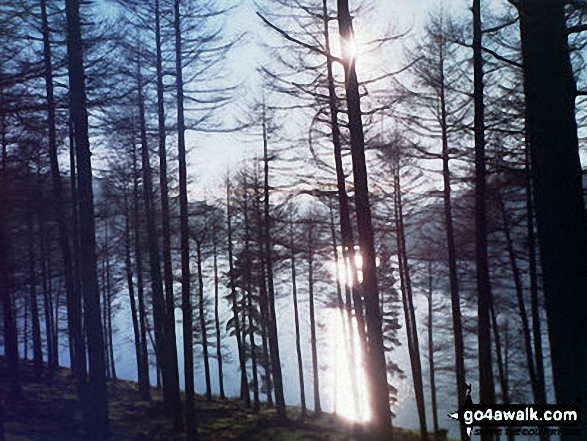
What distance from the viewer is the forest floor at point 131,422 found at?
10.5 meters

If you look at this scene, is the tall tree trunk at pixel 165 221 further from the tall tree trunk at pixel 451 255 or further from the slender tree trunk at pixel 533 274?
the slender tree trunk at pixel 533 274

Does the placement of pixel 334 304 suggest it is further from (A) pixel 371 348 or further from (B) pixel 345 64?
(B) pixel 345 64

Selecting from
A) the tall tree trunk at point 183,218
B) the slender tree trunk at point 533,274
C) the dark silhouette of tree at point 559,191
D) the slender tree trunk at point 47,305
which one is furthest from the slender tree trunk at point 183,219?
the slender tree trunk at point 47,305

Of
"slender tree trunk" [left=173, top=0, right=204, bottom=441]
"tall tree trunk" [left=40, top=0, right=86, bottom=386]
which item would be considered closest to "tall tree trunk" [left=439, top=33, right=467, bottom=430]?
"slender tree trunk" [left=173, top=0, right=204, bottom=441]

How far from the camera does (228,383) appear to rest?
45.2m

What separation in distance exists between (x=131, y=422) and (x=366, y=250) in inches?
392

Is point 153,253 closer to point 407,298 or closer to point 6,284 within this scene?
point 6,284

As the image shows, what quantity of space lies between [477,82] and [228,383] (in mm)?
43451

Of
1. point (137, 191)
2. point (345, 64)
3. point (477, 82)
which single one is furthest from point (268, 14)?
point (137, 191)

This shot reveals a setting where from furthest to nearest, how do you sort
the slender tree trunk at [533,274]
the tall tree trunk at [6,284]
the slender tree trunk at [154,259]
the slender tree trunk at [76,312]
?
the slender tree trunk at [154,259], the slender tree trunk at [533,274], the tall tree trunk at [6,284], the slender tree trunk at [76,312]

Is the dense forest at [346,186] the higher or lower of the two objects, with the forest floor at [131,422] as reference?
higher

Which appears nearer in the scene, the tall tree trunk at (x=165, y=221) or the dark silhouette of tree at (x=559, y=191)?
the dark silhouette of tree at (x=559, y=191)

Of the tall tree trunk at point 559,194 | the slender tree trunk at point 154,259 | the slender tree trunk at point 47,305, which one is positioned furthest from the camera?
the slender tree trunk at point 47,305

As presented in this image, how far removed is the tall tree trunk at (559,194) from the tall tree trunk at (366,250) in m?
2.71
